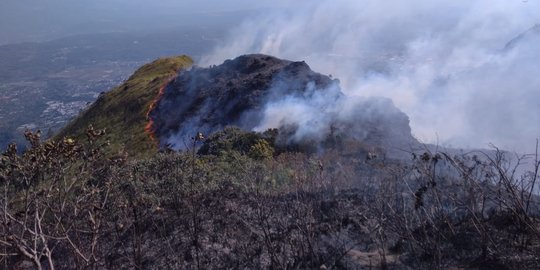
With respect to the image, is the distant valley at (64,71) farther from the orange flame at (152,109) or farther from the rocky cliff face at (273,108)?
the rocky cliff face at (273,108)

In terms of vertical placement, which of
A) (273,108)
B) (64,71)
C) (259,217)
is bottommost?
(64,71)

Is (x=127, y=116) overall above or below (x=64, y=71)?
below

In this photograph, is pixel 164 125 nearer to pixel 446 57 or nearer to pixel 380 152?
pixel 380 152

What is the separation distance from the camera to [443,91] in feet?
134

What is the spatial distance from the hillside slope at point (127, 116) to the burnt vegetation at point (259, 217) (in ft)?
57.0

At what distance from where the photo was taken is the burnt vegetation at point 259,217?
6836 mm

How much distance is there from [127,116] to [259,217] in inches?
1252

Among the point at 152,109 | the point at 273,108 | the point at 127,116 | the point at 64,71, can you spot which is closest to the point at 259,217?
the point at 273,108

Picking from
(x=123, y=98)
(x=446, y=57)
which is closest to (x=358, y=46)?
(x=446, y=57)

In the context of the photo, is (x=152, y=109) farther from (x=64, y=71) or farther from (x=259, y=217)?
(x=64, y=71)

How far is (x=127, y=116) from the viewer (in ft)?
128

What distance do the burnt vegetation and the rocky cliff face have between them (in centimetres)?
1151

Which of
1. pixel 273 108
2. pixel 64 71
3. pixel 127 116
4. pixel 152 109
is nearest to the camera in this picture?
pixel 273 108

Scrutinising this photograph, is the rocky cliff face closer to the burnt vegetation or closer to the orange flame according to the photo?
the orange flame
